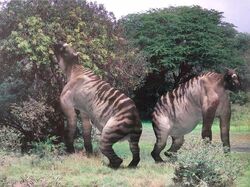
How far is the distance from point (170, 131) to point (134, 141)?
4.26ft

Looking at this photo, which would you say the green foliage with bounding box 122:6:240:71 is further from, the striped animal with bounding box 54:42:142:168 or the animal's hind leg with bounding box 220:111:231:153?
the animal's hind leg with bounding box 220:111:231:153

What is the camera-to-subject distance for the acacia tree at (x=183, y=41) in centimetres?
3428

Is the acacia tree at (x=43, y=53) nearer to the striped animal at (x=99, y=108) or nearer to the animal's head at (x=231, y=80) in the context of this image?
the striped animal at (x=99, y=108)

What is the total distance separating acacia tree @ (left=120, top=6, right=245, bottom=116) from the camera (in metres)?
34.3

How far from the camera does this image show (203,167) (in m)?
9.34

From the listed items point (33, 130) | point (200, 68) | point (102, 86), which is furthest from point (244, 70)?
point (102, 86)

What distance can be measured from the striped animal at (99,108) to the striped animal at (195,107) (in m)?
1.16

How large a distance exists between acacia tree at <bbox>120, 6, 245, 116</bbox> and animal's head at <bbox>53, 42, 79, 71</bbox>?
1916 cm

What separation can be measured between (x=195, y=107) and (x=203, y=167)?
3.04 metres

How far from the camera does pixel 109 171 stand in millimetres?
10891

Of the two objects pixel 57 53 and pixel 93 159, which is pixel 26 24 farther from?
pixel 93 159

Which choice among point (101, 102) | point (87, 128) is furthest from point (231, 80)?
point (87, 128)

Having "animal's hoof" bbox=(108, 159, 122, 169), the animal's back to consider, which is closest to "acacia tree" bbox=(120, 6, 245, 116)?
the animal's back

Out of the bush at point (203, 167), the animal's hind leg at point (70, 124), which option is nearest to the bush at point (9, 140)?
the animal's hind leg at point (70, 124)
